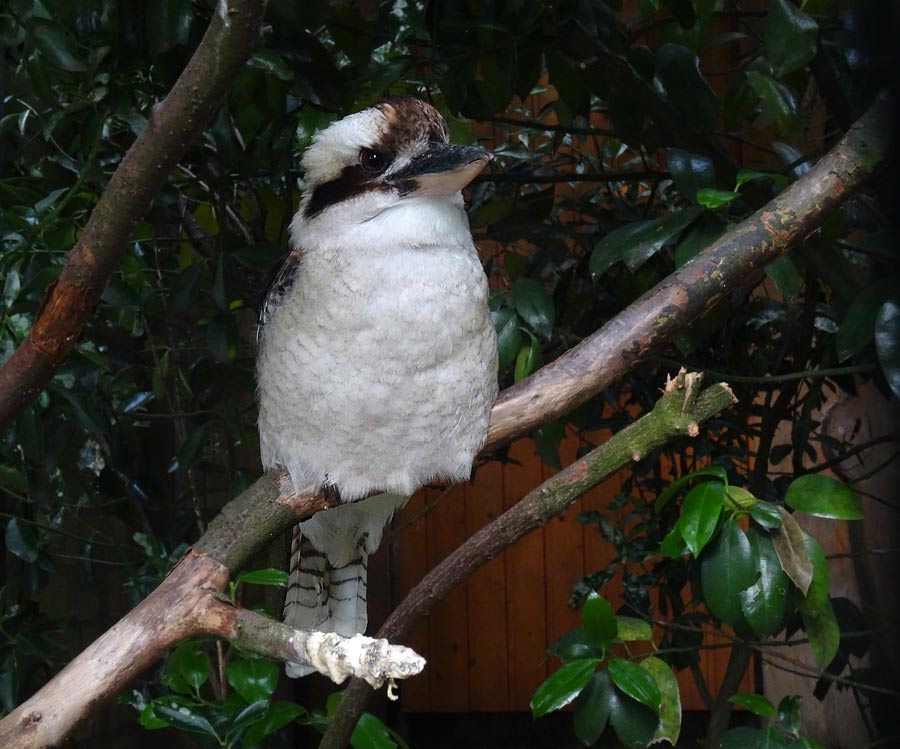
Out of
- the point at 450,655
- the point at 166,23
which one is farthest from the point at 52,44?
the point at 450,655

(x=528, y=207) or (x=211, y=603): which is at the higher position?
(x=211, y=603)

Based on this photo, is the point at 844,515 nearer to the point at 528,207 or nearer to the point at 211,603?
the point at 211,603

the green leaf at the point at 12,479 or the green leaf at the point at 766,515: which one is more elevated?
the green leaf at the point at 12,479

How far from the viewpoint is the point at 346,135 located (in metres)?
1.27

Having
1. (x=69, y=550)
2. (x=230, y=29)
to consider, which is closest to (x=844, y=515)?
(x=230, y=29)

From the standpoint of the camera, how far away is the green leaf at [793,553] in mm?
1196

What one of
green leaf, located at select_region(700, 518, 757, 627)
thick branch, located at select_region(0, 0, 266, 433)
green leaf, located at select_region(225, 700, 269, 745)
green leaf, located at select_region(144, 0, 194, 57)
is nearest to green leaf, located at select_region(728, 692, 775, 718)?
green leaf, located at select_region(700, 518, 757, 627)

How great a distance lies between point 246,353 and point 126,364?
242 millimetres

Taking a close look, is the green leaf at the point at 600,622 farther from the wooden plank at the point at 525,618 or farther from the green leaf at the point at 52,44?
the wooden plank at the point at 525,618

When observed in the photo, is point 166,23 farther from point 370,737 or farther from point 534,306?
point 370,737

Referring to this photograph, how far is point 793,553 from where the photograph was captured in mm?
1209

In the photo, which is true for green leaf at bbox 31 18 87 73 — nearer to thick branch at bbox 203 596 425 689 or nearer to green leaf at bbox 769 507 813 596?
thick branch at bbox 203 596 425 689

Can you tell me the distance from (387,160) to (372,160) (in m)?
0.02

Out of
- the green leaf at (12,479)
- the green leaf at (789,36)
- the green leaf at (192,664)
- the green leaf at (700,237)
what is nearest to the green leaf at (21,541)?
the green leaf at (12,479)
